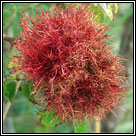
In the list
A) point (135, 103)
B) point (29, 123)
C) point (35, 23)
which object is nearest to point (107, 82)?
point (35, 23)

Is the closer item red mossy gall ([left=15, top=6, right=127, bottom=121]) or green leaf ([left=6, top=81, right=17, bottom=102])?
red mossy gall ([left=15, top=6, right=127, bottom=121])

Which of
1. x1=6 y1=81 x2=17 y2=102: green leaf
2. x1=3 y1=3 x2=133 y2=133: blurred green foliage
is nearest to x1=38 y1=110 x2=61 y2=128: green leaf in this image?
x1=3 y1=3 x2=133 y2=133: blurred green foliage

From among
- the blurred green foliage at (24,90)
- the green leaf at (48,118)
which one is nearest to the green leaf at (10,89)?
the blurred green foliage at (24,90)

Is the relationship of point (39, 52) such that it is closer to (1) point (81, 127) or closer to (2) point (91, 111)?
(2) point (91, 111)

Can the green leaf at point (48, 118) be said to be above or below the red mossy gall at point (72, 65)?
below

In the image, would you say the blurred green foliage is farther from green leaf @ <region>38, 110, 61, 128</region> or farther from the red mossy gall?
the red mossy gall

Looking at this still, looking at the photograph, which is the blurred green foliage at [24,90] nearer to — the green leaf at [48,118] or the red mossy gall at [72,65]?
the green leaf at [48,118]

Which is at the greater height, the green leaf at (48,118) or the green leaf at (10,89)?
the green leaf at (10,89)

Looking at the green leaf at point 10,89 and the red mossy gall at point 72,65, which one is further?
the green leaf at point 10,89
